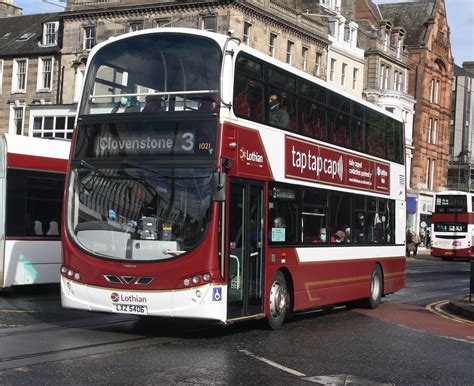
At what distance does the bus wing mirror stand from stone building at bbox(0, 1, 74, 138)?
3579cm

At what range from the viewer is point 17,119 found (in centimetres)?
4856

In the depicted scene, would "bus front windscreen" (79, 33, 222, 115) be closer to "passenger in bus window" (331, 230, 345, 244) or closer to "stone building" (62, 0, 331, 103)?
"passenger in bus window" (331, 230, 345, 244)

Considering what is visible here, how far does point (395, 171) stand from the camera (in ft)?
56.6

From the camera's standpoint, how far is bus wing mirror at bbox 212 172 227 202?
32.6 ft

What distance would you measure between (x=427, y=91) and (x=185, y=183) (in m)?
58.2

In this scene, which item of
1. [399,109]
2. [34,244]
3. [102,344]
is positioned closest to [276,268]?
[102,344]

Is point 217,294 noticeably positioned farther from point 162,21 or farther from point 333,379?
point 162,21

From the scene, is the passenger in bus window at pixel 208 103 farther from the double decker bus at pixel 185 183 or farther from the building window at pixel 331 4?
the building window at pixel 331 4

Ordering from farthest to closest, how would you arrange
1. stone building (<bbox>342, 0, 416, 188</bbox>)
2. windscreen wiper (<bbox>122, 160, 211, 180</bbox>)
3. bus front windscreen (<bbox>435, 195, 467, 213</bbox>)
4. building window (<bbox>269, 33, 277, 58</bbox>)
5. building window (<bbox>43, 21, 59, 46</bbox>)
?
stone building (<bbox>342, 0, 416, 188</bbox>) → bus front windscreen (<bbox>435, 195, 467, 213</bbox>) → building window (<bbox>43, 21, 59, 46</bbox>) → building window (<bbox>269, 33, 277, 58</bbox>) → windscreen wiper (<bbox>122, 160, 211, 180</bbox>)

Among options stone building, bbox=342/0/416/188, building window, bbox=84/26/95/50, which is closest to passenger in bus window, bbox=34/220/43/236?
building window, bbox=84/26/95/50

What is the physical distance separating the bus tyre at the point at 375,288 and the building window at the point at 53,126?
3089 cm

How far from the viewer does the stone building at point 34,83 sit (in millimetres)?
45781

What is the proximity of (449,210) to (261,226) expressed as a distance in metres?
39.2

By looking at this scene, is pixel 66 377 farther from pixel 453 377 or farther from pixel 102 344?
pixel 453 377
